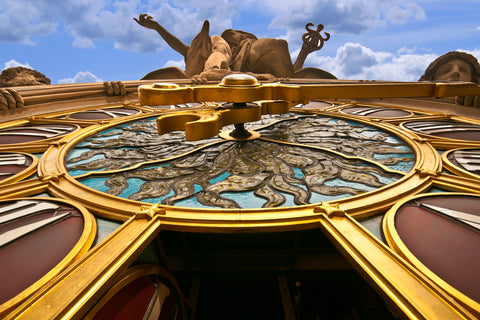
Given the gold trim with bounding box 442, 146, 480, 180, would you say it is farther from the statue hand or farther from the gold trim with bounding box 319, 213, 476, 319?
the statue hand

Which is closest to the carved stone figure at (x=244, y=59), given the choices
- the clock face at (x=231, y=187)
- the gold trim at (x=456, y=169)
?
the clock face at (x=231, y=187)

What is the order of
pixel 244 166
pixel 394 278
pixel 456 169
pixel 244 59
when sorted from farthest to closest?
pixel 244 59 → pixel 244 166 → pixel 456 169 → pixel 394 278

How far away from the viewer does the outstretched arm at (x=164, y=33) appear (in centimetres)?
1487

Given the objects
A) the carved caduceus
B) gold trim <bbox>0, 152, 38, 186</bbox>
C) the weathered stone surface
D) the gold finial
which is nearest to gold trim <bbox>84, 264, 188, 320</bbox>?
gold trim <bbox>0, 152, 38, 186</bbox>

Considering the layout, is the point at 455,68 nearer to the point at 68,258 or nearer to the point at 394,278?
the point at 394,278

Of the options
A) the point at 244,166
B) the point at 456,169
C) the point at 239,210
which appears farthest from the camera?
the point at 244,166

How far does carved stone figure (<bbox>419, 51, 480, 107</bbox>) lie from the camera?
26.6 feet

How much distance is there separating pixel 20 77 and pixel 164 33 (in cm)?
812

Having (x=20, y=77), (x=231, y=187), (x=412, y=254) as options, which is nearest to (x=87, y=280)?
(x=231, y=187)

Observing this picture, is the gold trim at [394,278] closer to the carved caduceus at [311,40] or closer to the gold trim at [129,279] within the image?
the gold trim at [129,279]

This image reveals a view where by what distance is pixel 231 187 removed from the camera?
9.04 ft

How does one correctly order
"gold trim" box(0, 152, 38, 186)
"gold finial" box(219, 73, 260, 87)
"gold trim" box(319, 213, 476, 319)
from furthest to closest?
1. "gold finial" box(219, 73, 260, 87)
2. "gold trim" box(0, 152, 38, 186)
3. "gold trim" box(319, 213, 476, 319)

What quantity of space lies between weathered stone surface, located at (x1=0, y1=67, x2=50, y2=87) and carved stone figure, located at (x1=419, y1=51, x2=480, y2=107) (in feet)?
45.7

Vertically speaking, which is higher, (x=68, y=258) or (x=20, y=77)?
(x=20, y=77)
